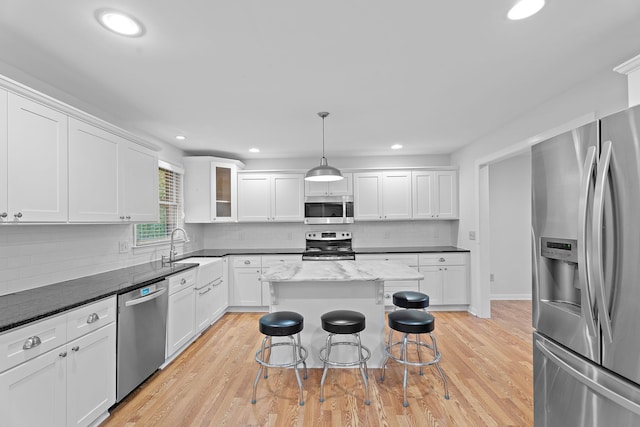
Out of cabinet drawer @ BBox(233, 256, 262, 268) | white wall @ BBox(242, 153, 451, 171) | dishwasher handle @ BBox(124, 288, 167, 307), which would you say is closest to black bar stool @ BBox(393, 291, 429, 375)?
dishwasher handle @ BBox(124, 288, 167, 307)

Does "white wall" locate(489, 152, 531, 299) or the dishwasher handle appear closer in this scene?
the dishwasher handle

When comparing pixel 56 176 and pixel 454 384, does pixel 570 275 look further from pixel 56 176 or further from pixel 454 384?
pixel 56 176

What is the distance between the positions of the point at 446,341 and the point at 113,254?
376 centimetres

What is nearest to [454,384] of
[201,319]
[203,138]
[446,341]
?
[446,341]

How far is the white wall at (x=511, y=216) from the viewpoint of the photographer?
5203 millimetres

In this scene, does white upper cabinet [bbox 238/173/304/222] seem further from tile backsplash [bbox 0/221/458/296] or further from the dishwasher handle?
the dishwasher handle

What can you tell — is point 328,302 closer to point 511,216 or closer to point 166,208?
point 166,208

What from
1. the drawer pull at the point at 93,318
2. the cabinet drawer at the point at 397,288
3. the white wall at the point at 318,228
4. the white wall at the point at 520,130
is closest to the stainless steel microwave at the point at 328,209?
the white wall at the point at 318,228

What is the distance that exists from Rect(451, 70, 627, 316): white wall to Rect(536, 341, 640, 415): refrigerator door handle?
193 cm

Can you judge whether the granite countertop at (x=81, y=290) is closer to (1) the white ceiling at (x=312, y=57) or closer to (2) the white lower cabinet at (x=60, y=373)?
(2) the white lower cabinet at (x=60, y=373)

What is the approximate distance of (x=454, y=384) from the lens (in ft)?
8.75

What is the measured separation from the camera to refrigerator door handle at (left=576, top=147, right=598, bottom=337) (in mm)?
1292

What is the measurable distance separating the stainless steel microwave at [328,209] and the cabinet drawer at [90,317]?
3.29m

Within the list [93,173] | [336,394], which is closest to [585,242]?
[336,394]
